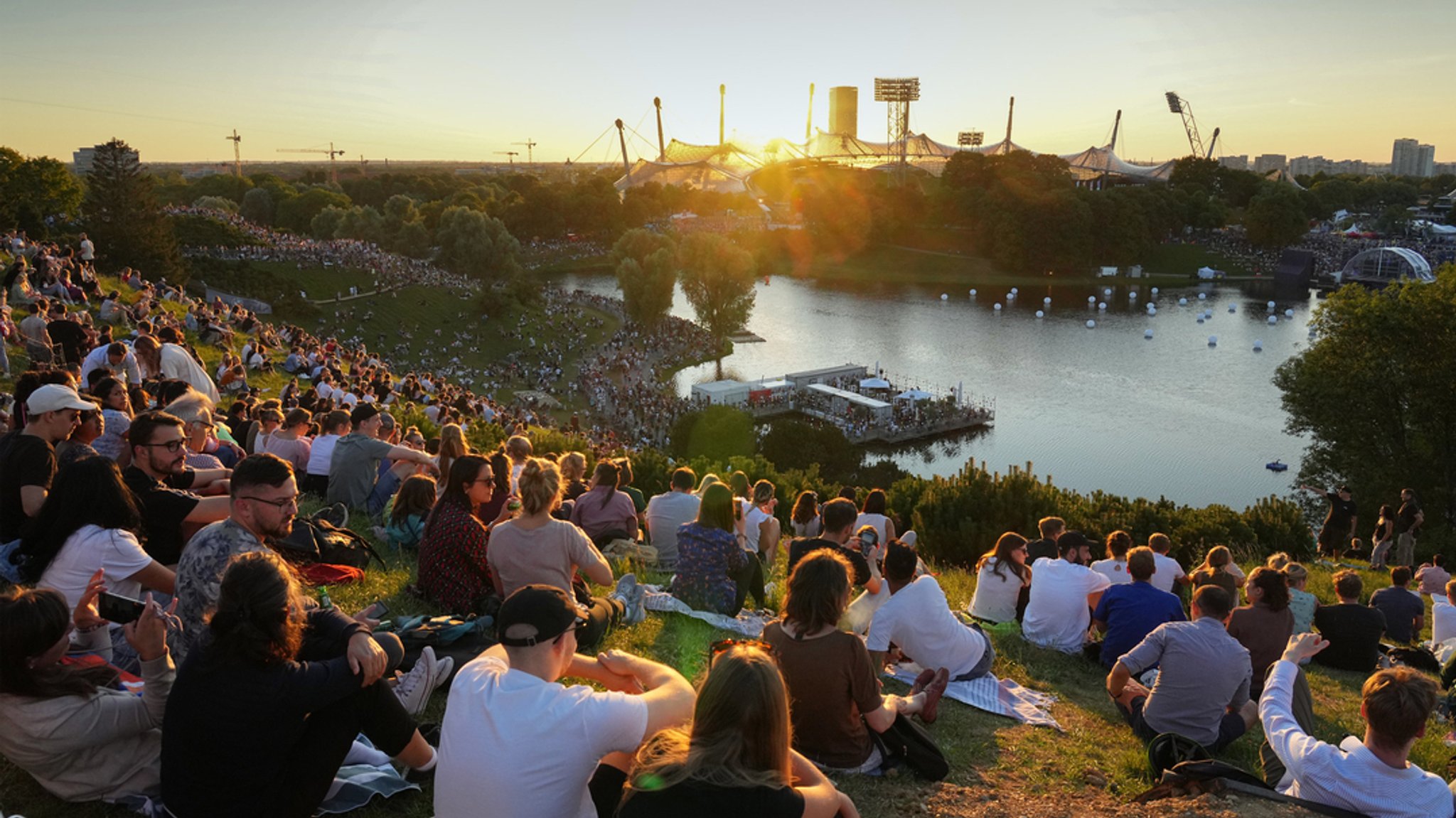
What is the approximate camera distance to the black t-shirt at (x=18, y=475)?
325cm

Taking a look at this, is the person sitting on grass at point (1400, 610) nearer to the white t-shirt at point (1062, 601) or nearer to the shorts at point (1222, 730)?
the white t-shirt at point (1062, 601)

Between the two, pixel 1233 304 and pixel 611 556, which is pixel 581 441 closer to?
pixel 611 556

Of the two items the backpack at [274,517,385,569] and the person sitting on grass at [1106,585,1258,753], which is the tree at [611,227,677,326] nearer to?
the backpack at [274,517,385,569]

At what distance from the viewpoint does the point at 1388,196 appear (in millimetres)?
87062

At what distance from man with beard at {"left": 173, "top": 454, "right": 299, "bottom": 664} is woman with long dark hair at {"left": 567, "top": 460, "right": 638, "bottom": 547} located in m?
2.71

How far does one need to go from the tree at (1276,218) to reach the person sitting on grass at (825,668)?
67829 mm

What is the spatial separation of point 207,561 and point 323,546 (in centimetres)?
178

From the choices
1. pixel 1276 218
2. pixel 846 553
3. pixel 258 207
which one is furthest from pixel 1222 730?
pixel 258 207

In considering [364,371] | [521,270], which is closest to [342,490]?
[364,371]

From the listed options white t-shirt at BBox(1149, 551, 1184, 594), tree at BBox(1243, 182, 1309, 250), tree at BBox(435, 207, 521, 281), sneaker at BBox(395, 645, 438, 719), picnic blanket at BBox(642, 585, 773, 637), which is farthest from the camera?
tree at BBox(1243, 182, 1309, 250)

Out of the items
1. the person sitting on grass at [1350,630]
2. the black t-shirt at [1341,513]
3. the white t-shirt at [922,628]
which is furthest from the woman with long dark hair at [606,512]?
the black t-shirt at [1341,513]

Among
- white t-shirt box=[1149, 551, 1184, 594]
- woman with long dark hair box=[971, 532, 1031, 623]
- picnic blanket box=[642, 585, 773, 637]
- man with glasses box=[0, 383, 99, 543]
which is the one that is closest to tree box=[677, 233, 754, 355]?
white t-shirt box=[1149, 551, 1184, 594]

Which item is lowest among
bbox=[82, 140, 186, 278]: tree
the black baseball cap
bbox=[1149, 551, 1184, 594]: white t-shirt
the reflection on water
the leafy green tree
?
the reflection on water

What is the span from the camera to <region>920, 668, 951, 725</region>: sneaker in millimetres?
3365
